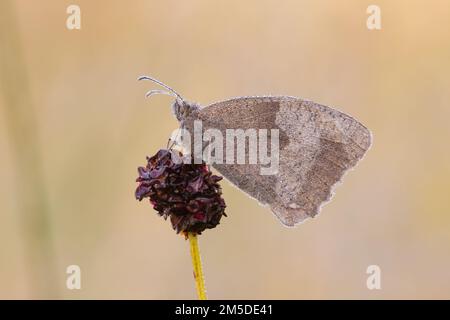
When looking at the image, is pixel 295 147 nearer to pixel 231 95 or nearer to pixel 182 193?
pixel 182 193

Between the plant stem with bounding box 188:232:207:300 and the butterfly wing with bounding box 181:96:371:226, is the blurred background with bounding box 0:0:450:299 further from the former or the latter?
the plant stem with bounding box 188:232:207:300

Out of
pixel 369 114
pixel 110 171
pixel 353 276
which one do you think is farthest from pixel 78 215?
pixel 369 114

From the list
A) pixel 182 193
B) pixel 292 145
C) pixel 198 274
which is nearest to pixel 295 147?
pixel 292 145

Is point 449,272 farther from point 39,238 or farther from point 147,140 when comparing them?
point 39,238

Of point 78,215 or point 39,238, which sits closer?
point 39,238

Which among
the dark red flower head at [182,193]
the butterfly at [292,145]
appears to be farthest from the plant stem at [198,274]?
the butterfly at [292,145]

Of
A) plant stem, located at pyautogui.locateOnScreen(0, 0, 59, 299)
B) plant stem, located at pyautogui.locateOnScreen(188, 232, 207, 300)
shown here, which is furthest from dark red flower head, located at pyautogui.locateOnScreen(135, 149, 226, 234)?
plant stem, located at pyautogui.locateOnScreen(0, 0, 59, 299)
